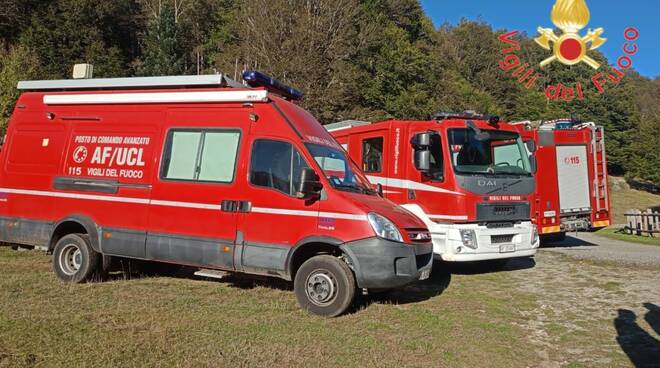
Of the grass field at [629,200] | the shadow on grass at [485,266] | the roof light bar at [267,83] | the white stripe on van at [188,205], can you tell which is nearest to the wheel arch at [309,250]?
the white stripe on van at [188,205]

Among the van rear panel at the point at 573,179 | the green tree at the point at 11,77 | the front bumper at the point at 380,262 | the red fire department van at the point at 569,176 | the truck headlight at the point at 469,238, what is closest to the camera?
the front bumper at the point at 380,262

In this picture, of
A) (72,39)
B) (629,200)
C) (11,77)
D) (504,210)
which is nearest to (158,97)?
(504,210)

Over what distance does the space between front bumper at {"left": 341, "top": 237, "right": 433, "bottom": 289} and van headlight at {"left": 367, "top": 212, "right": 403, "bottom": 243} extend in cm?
7

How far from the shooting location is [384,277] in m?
5.62

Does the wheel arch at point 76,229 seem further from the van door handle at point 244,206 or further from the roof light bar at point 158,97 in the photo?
the van door handle at point 244,206

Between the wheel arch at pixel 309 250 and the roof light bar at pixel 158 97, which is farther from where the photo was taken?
the roof light bar at pixel 158 97

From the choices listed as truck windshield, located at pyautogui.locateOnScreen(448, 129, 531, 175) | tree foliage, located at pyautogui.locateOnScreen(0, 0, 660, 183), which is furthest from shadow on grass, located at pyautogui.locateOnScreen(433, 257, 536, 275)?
tree foliage, located at pyautogui.locateOnScreen(0, 0, 660, 183)

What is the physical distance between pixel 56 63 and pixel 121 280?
38.1 meters

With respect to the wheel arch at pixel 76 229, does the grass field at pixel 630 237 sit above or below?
above

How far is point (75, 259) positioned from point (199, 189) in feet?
8.14

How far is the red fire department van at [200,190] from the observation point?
5.80 meters

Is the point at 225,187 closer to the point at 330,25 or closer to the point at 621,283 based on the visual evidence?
the point at 621,283

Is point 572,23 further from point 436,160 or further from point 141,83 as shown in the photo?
point 141,83

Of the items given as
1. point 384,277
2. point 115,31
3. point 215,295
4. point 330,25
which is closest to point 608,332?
point 384,277
